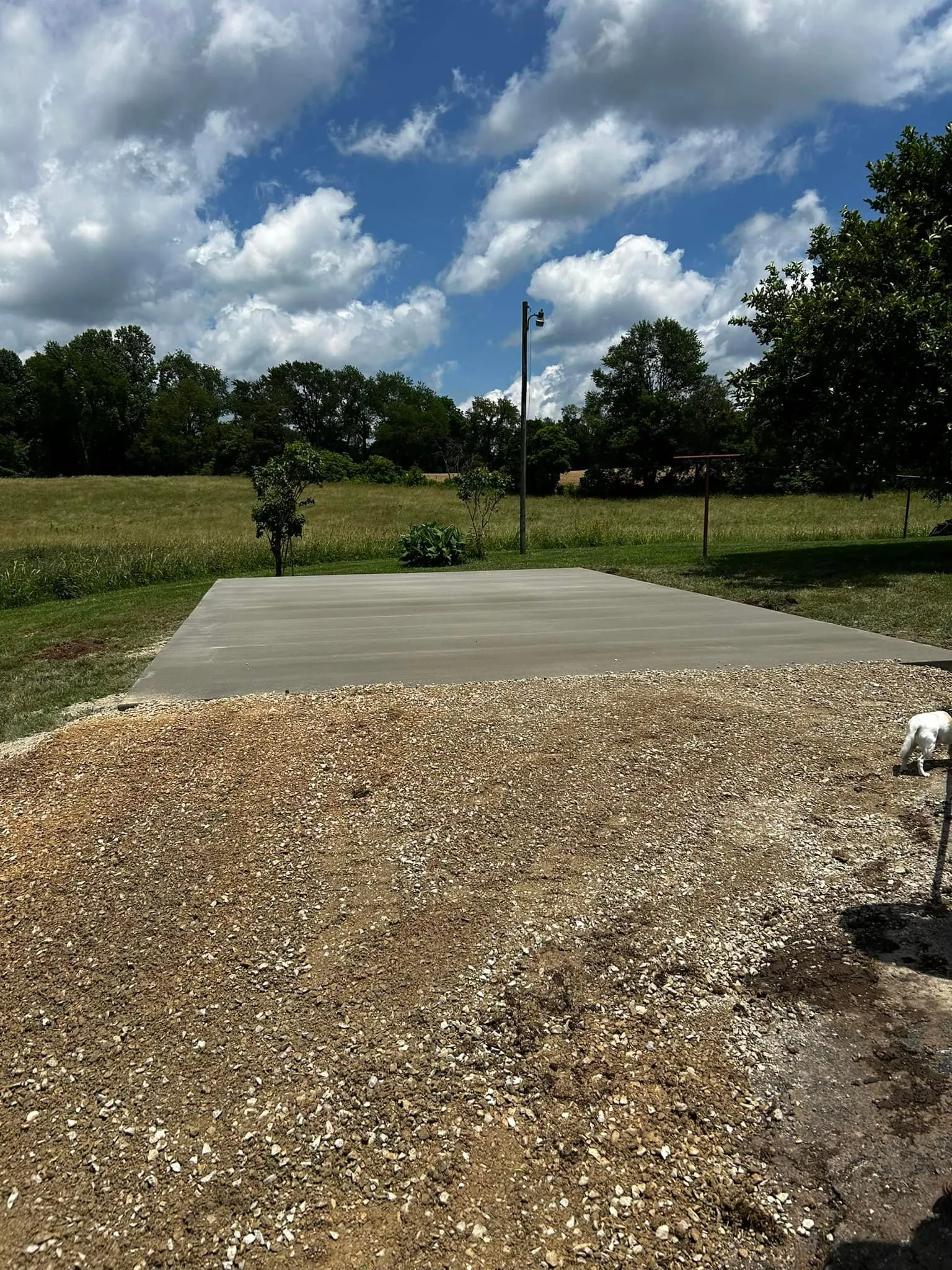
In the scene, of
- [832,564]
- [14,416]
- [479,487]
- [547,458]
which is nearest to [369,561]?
[479,487]

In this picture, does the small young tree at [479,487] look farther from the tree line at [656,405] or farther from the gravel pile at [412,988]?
the gravel pile at [412,988]

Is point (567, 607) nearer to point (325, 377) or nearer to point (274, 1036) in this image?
point (274, 1036)

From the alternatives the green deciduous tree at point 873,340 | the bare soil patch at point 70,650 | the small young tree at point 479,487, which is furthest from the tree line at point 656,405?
the bare soil patch at point 70,650

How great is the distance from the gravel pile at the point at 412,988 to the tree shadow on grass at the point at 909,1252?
8 centimetres

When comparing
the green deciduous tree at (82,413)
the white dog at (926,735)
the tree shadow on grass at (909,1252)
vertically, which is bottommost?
the tree shadow on grass at (909,1252)

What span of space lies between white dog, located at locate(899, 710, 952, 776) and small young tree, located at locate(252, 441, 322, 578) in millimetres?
13302

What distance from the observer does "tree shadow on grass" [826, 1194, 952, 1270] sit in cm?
169

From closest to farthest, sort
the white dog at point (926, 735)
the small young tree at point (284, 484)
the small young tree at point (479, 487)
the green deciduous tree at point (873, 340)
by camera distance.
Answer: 1. the white dog at point (926, 735)
2. the green deciduous tree at point (873, 340)
3. the small young tree at point (284, 484)
4. the small young tree at point (479, 487)

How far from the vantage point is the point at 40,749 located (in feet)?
16.3

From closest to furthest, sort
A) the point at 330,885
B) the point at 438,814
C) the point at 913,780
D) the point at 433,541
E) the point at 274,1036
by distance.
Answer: the point at 274,1036 < the point at 330,885 < the point at 438,814 < the point at 913,780 < the point at 433,541

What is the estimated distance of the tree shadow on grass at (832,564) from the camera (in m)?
13.4

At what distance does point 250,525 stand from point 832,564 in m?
24.8

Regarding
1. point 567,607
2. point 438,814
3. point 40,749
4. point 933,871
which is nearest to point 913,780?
point 933,871

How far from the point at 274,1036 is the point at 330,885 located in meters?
0.88
